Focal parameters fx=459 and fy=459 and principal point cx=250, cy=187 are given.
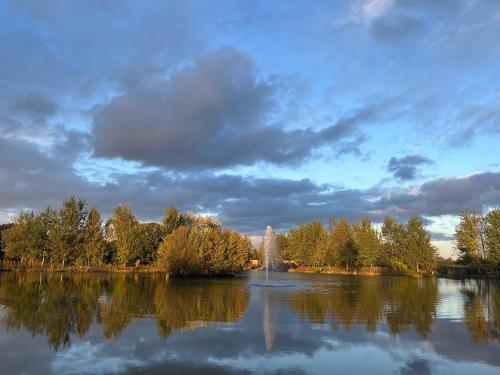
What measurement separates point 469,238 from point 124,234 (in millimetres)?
67981

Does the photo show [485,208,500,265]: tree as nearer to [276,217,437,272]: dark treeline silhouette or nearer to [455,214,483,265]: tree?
[455,214,483,265]: tree

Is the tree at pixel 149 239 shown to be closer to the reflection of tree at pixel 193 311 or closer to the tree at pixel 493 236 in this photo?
the reflection of tree at pixel 193 311

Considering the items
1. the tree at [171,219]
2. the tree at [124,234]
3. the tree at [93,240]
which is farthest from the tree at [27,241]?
the tree at [171,219]

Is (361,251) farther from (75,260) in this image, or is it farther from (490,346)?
(490,346)

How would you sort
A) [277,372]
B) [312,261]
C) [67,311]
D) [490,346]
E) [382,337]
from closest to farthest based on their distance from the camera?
[277,372] < [490,346] < [382,337] < [67,311] < [312,261]

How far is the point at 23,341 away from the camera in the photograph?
1717 cm

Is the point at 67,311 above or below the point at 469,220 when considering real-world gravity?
below

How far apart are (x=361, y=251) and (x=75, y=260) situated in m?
62.4

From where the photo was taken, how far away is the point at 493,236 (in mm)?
83438

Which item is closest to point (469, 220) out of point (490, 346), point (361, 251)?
point (361, 251)

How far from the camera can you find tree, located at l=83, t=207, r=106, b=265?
8588 centimetres

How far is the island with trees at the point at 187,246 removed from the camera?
7600 centimetres

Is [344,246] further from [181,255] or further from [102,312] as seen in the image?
[102,312]

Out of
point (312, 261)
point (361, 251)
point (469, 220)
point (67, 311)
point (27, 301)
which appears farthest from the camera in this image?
point (312, 261)
